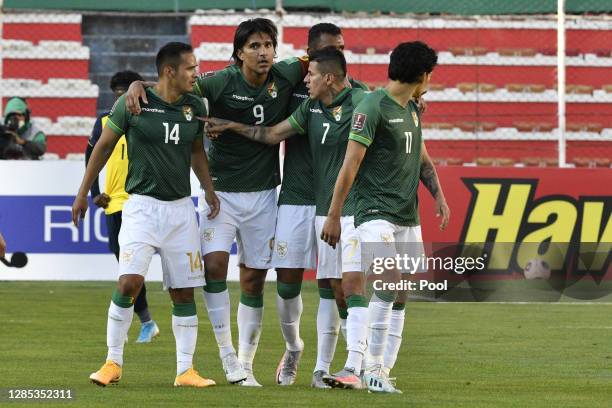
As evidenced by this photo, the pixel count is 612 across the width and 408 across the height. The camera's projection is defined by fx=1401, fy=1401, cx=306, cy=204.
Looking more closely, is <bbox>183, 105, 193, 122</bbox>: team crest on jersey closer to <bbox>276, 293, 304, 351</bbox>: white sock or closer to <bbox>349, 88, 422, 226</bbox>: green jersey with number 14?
<bbox>349, 88, 422, 226</bbox>: green jersey with number 14

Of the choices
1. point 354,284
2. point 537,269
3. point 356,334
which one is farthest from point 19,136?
point 356,334

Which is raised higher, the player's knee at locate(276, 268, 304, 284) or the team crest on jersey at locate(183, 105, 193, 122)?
the team crest on jersey at locate(183, 105, 193, 122)

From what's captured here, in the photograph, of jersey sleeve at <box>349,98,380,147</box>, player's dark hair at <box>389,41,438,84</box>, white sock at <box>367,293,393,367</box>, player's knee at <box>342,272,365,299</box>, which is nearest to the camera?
jersey sleeve at <box>349,98,380,147</box>

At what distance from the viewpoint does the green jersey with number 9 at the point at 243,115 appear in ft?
28.8

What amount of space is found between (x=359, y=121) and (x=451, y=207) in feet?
27.1

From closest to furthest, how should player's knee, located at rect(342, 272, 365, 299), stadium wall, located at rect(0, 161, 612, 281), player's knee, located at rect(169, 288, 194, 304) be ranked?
player's knee, located at rect(342, 272, 365, 299) → player's knee, located at rect(169, 288, 194, 304) → stadium wall, located at rect(0, 161, 612, 281)

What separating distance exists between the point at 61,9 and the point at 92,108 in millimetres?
3344

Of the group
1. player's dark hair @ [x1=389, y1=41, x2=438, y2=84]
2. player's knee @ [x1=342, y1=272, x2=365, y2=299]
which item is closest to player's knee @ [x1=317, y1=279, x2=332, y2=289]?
player's knee @ [x1=342, y1=272, x2=365, y2=299]

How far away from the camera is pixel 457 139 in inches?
747

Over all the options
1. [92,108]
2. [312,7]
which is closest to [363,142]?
[312,7]

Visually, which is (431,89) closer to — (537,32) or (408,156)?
(537,32)

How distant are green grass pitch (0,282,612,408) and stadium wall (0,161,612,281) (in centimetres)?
58

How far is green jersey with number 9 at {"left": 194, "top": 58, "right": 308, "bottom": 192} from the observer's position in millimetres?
8789

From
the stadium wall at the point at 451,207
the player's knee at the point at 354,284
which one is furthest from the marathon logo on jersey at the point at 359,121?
the stadium wall at the point at 451,207
